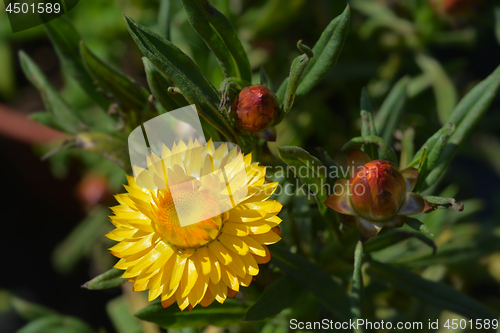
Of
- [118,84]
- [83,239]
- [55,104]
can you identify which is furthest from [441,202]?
[83,239]

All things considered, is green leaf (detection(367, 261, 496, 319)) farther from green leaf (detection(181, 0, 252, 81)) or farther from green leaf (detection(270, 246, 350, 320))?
green leaf (detection(181, 0, 252, 81))

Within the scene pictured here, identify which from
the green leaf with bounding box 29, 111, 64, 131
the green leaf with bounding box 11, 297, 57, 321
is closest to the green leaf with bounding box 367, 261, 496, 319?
the green leaf with bounding box 29, 111, 64, 131

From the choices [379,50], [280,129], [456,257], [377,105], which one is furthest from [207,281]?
[379,50]

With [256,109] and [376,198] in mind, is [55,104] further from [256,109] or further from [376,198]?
[376,198]

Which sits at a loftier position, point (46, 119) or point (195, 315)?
point (46, 119)

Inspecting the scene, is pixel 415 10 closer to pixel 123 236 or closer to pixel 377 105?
pixel 377 105

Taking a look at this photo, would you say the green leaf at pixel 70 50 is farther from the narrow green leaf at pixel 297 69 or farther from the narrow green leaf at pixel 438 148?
the narrow green leaf at pixel 438 148

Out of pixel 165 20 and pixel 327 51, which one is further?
pixel 165 20
